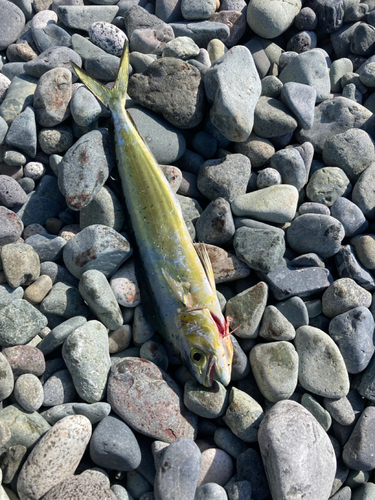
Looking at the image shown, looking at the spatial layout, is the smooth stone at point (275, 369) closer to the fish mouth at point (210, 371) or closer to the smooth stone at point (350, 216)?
the fish mouth at point (210, 371)

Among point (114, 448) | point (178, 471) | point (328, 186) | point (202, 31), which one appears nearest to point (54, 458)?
point (114, 448)

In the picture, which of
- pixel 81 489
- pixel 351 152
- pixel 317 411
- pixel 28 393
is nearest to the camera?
pixel 81 489

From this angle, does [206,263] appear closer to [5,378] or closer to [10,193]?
[5,378]

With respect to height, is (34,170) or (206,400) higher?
(34,170)

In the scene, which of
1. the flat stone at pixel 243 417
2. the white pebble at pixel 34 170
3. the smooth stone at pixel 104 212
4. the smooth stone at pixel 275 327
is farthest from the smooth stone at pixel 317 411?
the white pebble at pixel 34 170

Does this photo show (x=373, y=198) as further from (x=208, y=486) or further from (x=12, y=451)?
(x=12, y=451)

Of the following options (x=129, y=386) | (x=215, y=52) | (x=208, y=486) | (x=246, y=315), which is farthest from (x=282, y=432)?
(x=215, y=52)
